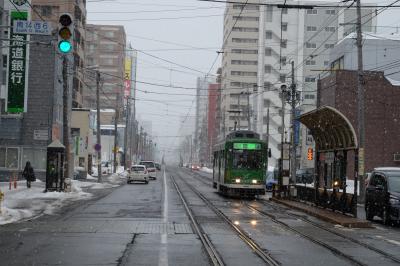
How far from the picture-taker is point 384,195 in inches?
802

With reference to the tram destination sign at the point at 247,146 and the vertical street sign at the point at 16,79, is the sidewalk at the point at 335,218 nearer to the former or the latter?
the tram destination sign at the point at 247,146

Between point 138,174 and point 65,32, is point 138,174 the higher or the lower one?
the lower one

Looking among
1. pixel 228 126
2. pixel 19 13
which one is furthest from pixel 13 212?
pixel 228 126

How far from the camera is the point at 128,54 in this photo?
161750mm

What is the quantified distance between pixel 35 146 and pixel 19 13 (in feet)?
55.4

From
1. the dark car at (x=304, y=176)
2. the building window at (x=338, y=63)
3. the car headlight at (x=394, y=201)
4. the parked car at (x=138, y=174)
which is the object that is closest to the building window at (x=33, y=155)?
the parked car at (x=138, y=174)

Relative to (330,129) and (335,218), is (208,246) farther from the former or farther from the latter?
(330,129)

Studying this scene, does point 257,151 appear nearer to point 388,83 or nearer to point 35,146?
point 35,146

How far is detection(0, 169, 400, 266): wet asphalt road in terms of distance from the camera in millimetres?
11492

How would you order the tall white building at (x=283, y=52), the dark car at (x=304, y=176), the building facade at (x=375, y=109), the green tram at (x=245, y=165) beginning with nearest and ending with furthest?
the green tram at (x=245, y=165), the building facade at (x=375, y=109), the dark car at (x=304, y=176), the tall white building at (x=283, y=52)

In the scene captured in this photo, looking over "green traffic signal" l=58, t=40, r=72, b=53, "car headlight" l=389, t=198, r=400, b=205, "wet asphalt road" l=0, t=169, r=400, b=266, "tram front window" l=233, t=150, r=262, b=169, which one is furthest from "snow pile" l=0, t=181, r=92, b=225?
"car headlight" l=389, t=198, r=400, b=205

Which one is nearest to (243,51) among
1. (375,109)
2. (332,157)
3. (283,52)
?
(283,52)

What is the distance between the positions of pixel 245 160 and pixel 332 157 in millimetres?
9287

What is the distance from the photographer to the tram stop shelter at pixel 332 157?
2178 centimetres
